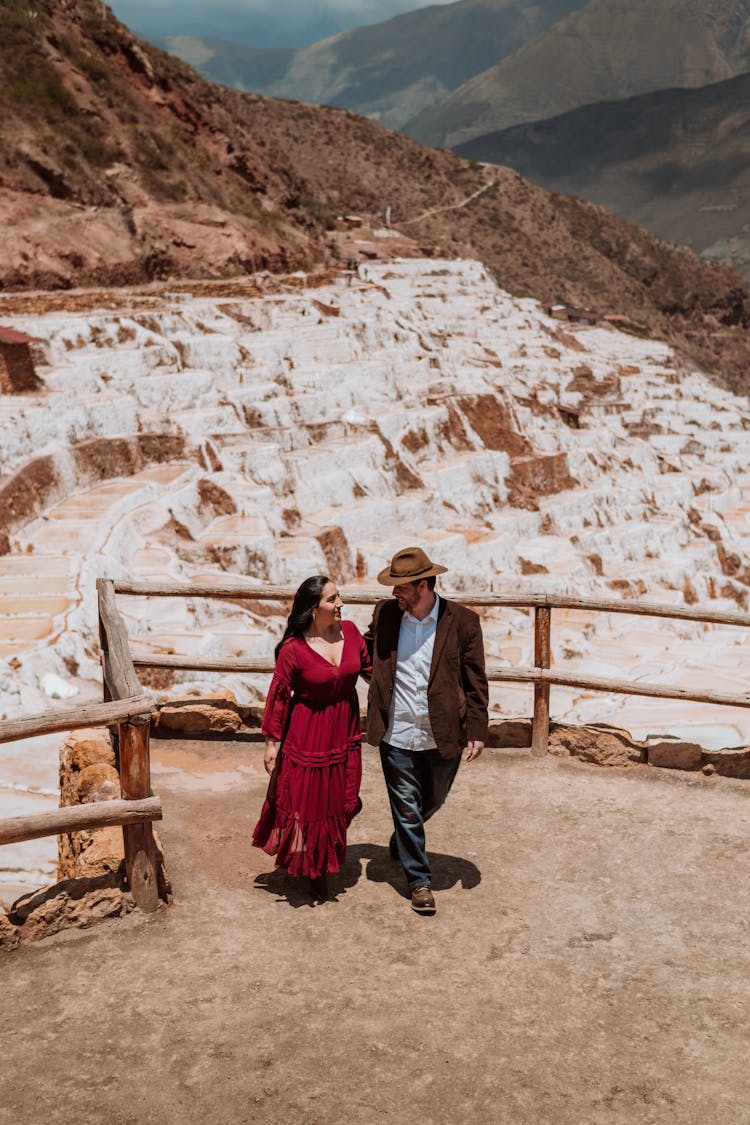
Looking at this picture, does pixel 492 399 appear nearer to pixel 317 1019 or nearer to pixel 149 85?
pixel 317 1019

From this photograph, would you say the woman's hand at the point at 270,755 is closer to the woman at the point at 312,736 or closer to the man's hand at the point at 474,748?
the woman at the point at 312,736

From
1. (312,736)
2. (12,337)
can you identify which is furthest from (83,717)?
(12,337)

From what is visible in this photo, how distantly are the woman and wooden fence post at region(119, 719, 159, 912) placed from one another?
462 mm

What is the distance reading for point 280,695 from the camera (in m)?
4.65

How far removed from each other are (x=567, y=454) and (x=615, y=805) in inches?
858

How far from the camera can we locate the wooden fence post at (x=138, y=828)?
4363 mm

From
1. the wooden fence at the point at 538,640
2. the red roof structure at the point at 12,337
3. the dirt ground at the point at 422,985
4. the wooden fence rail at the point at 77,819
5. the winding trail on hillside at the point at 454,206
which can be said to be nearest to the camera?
the dirt ground at the point at 422,985

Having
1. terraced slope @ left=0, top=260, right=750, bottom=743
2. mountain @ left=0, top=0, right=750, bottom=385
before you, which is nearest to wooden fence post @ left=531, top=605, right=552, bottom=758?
terraced slope @ left=0, top=260, right=750, bottom=743

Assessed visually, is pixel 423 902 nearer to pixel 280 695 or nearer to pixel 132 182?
pixel 280 695

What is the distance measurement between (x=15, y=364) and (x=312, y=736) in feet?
46.4

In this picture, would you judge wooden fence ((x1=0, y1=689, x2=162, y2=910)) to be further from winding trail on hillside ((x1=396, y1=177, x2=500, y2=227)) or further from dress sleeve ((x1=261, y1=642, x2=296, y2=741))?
winding trail on hillside ((x1=396, y1=177, x2=500, y2=227))

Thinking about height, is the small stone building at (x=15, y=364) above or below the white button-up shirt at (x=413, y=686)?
above

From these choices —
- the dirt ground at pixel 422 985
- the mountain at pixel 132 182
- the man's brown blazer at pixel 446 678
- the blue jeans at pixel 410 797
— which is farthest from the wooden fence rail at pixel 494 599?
the mountain at pixel 132 182

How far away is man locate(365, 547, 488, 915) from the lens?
15.4 ft
